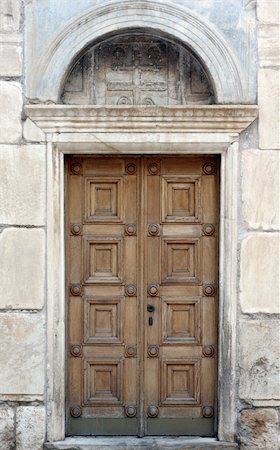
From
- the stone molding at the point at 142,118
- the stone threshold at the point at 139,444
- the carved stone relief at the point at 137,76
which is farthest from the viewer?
the carved stone relief at the point at 137,76

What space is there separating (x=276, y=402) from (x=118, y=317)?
1223 mm

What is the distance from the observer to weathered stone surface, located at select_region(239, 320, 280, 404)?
5090mm

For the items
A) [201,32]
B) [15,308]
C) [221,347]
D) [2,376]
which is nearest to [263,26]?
[201,32]

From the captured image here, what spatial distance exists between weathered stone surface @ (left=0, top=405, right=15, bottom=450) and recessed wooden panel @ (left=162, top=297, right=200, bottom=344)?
117cm

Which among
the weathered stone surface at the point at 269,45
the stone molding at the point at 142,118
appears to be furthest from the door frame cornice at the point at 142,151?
the weathered stone surface at the point at 269,45

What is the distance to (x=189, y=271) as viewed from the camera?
5312 mm

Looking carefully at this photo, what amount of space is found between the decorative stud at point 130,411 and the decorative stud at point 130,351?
360 millimetres

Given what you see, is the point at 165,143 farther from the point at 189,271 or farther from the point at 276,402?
the point at 276,402

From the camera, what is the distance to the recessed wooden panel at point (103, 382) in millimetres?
5312

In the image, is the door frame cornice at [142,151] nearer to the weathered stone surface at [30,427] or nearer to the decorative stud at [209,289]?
the weathered stone surface at [30,427]

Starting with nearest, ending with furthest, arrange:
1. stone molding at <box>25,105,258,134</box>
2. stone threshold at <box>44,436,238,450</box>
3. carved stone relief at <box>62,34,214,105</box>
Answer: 1. stone molding at <box>25,105,258,134</box>
2. stone threshold at <box>44,436,238,450</box>
3. carved stone relief at <box>62,34,214,105</box>

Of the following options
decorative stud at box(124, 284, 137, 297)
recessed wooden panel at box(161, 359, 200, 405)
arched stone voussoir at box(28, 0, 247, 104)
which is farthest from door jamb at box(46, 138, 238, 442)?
decorative stud at box(124, 284, 137, 297)

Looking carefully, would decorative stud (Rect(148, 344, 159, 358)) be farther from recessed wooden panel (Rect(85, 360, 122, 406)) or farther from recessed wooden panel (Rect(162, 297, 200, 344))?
recessed wooden panel (Rect(85, 360, 122, 406))

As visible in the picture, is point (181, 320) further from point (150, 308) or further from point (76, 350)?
point (76, 350)
